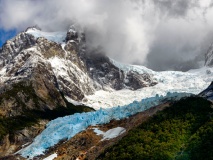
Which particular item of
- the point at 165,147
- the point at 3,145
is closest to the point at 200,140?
the point at 165,147

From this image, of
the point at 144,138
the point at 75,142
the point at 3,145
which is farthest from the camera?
the point at 3,145

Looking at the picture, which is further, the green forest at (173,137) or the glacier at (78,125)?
the glacier at (78,125)

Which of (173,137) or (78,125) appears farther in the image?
(78,125)

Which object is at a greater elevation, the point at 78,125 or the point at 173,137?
the point at 78,125

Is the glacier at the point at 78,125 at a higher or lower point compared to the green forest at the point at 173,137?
higher

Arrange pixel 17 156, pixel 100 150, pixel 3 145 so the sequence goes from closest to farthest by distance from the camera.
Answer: pixel 100 150, pixel 17 156, pixel 3 145

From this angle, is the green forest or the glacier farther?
the glacier

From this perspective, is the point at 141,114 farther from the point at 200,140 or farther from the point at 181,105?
the point at 200,140

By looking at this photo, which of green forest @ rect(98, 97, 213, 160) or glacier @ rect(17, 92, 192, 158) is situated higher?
glacier @ rect(17, 92, 192, 158)
